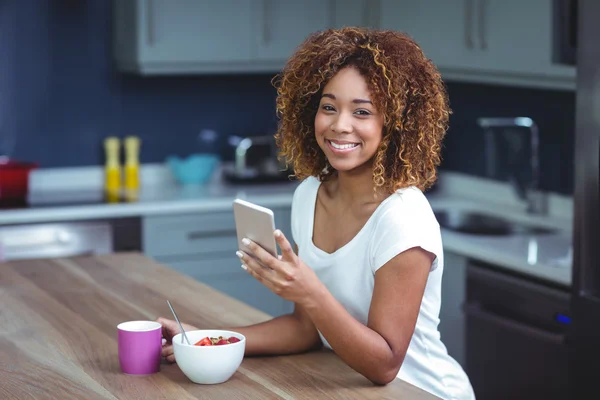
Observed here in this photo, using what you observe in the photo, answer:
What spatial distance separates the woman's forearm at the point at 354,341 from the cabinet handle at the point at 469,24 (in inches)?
96.6

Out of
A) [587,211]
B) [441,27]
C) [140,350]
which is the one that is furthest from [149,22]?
[140,350]

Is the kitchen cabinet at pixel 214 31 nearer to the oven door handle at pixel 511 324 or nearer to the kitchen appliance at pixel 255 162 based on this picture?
the kitchen appliance at pixel 255 162

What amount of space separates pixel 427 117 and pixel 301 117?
0.93ft

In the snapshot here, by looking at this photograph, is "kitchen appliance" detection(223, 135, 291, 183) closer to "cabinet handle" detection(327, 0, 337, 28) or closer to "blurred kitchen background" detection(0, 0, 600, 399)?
"blurred kitchen background" detection(0, 0, 600, 399)

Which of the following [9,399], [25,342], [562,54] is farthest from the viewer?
[562,54]

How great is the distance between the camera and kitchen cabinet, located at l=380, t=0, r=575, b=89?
353cm

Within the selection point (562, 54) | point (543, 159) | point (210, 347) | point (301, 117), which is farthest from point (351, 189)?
point (543, 159)

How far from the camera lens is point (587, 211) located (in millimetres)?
2799

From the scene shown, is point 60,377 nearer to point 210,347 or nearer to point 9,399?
point 9,399

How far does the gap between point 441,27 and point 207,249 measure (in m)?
1.39

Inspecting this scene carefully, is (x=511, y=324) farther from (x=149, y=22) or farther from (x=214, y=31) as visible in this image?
(x=149, y=22)

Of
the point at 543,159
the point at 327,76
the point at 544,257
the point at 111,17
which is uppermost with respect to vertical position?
the point at 111,17

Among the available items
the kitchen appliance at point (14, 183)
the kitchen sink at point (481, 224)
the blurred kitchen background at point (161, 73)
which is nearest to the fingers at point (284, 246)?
the kitchen sink at point (481, 224)

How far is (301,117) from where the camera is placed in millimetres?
1996
